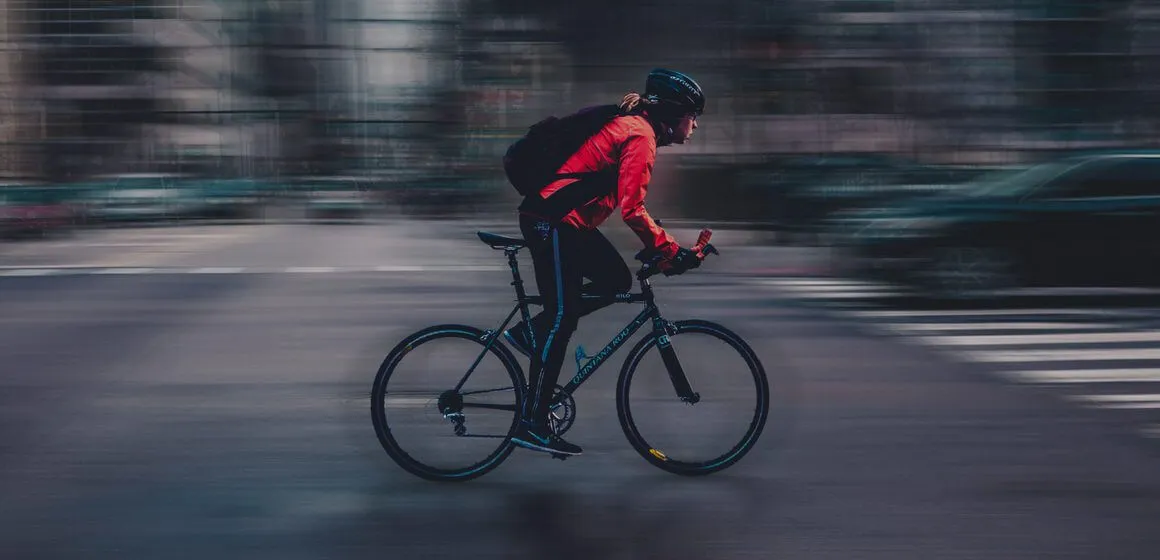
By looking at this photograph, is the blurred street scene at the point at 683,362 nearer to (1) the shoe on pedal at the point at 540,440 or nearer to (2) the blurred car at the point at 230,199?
(1) the shoe on pedal at the point at 540,440

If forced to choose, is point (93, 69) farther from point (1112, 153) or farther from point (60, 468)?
point (60, 468)

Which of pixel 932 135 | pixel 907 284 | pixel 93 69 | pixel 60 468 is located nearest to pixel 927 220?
pixel 907 284

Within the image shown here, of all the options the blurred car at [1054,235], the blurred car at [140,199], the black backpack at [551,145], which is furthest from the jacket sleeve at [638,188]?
the blurred car at [140,199]

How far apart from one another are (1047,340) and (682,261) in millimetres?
6054

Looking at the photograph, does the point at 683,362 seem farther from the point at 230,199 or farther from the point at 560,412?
the point at 230,199

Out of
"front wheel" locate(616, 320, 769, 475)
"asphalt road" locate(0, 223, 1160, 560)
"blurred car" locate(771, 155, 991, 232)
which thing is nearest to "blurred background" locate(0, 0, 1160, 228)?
"blurred car" locate(771, 155, 991, 232)

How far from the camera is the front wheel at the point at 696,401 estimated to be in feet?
21.2

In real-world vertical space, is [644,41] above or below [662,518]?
above

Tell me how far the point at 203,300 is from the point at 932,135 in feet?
102

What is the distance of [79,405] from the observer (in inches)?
335

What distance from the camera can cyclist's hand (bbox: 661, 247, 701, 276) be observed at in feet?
20.0

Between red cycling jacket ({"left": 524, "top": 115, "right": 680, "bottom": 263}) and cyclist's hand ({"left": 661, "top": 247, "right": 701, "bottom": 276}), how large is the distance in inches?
1.1

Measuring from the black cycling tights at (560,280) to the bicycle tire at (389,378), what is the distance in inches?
4.2

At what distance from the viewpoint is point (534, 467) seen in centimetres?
679
